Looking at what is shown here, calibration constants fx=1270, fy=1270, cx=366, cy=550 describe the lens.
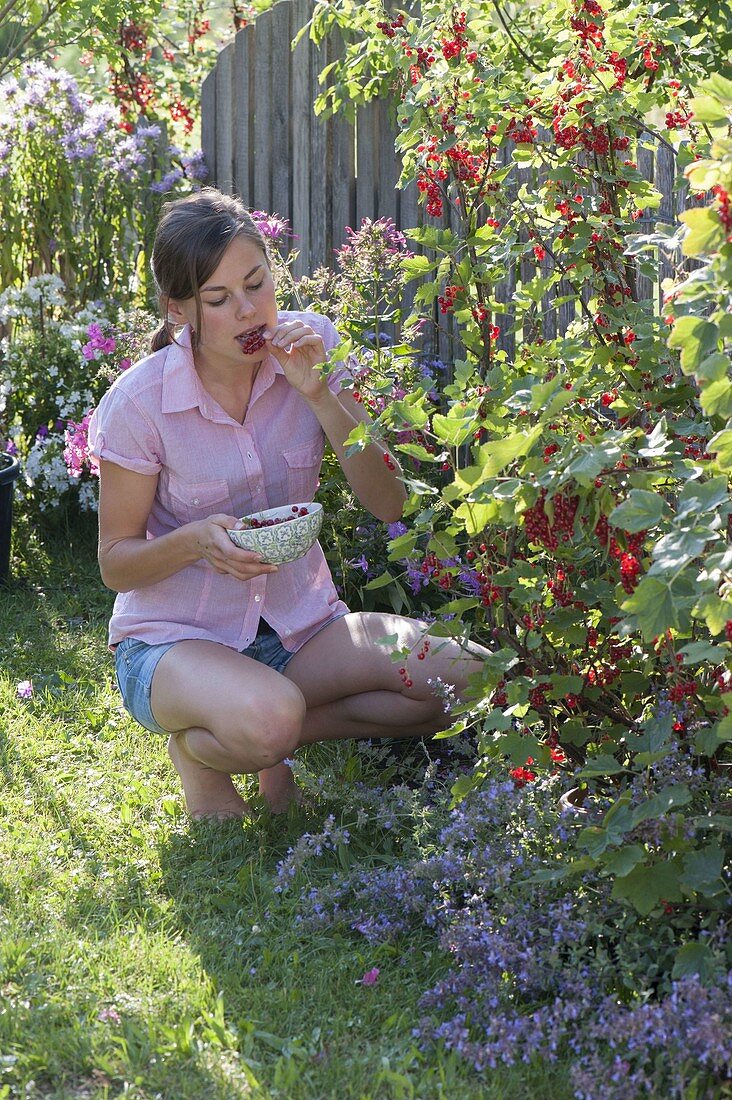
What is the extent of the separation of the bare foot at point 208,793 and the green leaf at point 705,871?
1155 mm

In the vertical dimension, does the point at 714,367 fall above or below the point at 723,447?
above

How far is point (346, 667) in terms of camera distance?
2928mm

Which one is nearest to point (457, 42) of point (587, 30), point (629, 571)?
point (587, 30)

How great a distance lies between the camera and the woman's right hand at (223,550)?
2645 millimetres

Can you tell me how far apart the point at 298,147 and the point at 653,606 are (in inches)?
153

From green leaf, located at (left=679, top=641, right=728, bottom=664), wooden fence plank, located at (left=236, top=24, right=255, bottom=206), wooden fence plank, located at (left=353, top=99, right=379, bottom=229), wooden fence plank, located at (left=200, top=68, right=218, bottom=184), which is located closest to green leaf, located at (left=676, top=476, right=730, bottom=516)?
green leaf, located at (left=679, top=641, right=728, bottom=664)

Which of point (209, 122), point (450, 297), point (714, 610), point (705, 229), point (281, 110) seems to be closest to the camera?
point (705, 229)

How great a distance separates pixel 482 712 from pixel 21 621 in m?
2.29

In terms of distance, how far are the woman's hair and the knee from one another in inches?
32.7

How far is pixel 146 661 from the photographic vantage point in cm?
287

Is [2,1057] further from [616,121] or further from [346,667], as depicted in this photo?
[616,121]

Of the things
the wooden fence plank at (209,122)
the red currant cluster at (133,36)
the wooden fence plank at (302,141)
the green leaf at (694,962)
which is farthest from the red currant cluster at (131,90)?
the green leaf at (694,962)

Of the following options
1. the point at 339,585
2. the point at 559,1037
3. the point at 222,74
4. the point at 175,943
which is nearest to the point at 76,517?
the point at 339,585

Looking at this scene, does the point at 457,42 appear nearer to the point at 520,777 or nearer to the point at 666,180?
the point at 666,180
